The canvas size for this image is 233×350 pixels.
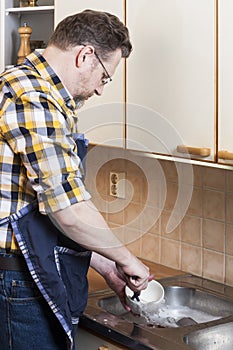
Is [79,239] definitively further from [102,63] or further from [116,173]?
[116,173]

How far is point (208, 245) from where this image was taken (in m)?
2.45

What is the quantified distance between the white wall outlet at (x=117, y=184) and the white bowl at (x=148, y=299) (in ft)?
2.28

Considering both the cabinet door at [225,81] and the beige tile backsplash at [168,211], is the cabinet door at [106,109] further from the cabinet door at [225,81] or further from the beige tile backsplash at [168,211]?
the cabinet door at [225,81]

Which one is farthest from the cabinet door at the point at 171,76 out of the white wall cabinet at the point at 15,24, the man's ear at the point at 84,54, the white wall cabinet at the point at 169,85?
the white wall cabinet at the point at 15,24

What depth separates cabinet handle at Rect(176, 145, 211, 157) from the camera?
189 cm

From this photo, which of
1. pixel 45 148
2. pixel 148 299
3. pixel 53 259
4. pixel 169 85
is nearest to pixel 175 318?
pixel 148 299

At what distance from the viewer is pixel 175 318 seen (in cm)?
231

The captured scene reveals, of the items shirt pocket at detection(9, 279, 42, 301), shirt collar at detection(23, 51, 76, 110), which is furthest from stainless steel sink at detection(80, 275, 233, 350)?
shirt collar at detection(23, 51, 76, 110)

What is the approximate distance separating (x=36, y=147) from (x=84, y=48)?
0.32 metres

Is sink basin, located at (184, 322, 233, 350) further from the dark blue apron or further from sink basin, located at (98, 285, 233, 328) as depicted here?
the dark blue apron

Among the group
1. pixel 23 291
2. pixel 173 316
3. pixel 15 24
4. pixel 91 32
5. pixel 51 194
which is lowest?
pixel 173 316

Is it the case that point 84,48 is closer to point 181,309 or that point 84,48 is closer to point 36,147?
point 36,147

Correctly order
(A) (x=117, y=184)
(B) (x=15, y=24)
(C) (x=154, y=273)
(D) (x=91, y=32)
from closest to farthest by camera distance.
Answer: (D) (x=91, y=32) < (C) (x=154, y=273) < (A) (x=117, y=184) < (B) (x=15, y=24)

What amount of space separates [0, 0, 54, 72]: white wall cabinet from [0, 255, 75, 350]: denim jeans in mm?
1279
